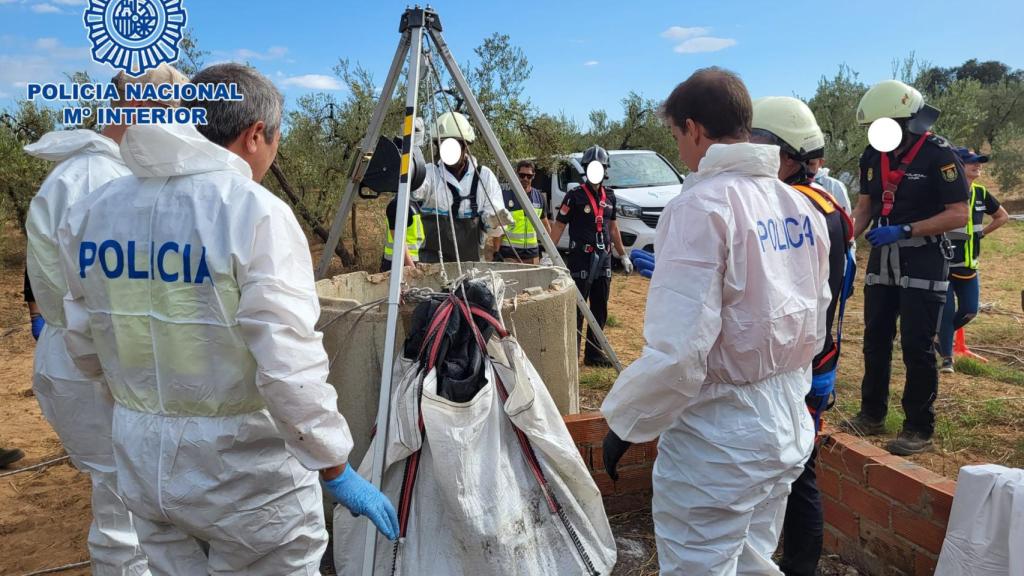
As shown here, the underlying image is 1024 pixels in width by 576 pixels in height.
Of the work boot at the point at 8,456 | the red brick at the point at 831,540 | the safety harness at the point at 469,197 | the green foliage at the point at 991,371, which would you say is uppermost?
the safety harness at the point at 469,197

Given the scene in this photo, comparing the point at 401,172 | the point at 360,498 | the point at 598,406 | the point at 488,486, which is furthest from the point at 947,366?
the point at 360,498

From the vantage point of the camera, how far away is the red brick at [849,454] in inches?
110

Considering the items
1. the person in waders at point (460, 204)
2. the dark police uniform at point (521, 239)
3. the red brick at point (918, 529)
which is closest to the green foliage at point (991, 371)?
the red brick at point (918, 529)

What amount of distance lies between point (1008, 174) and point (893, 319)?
56.2ft

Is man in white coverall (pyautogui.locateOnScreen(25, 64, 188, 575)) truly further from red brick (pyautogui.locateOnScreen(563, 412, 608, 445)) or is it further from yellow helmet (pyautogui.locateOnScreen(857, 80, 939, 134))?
yellow helmet (pyautogui.locateOnScreen(857, 80, 939, 134))

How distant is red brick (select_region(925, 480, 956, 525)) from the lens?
2473mm

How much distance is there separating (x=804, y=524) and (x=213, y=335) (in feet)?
6.86

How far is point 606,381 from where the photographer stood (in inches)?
216

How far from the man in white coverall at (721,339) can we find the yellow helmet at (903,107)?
2427 mm

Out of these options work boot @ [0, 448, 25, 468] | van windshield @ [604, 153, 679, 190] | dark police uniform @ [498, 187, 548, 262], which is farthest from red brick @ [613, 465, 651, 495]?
van windshield @ [604, 153, 679, 190]

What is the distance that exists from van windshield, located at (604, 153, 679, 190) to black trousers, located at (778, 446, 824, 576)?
837 centimetres

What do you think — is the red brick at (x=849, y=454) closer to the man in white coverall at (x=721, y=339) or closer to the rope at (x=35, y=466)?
the man in white coverall at (x=721, y=339)

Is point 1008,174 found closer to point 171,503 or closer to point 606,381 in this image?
point 606,381

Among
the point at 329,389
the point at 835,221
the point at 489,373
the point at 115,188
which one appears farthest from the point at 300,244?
the point at 835,221
